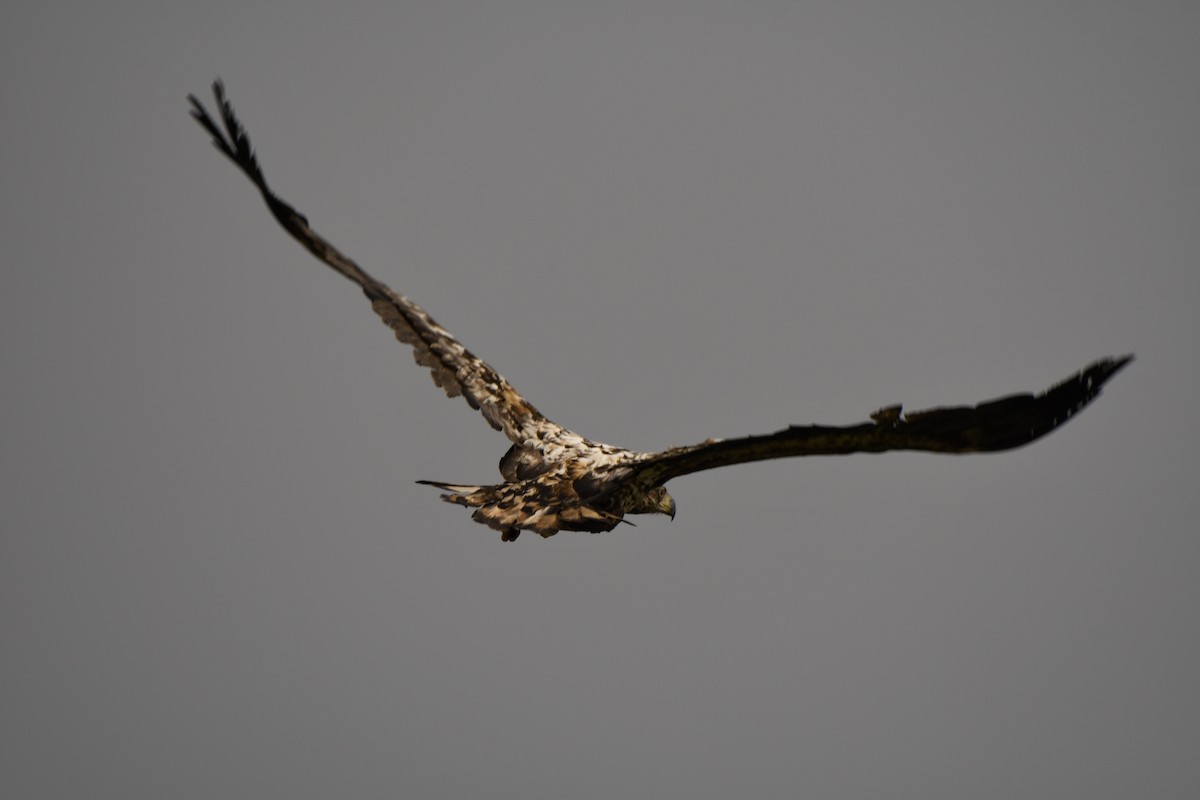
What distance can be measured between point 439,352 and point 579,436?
1.12m

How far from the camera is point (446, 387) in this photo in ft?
28.7

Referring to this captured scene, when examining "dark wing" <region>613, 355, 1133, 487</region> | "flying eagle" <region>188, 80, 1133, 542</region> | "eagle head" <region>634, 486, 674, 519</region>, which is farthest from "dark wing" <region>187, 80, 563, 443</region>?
"dark wing" <region>613, 355, 1133, 487</region>

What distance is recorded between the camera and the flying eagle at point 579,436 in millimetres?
5781

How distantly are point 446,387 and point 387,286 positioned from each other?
784 millimetres

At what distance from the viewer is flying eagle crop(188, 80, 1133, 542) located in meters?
5.78

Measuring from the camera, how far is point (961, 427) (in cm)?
585

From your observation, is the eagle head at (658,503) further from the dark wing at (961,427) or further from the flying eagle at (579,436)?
the dark wing at (961,427)

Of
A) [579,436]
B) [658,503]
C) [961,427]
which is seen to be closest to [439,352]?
[579,436]

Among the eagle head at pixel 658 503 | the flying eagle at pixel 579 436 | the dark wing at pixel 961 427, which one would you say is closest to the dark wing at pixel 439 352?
the flying eagle at pixel 579 436

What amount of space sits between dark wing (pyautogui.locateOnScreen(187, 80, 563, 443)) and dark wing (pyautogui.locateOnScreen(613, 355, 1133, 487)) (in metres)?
2.63

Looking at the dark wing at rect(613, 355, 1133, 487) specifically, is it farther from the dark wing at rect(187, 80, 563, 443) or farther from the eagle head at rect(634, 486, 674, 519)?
the dark wing at rect(187, 80, 563, 443)

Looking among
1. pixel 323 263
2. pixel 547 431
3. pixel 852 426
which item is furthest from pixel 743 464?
pixel 323 263

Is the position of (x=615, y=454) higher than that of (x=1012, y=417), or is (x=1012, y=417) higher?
(x=615, y=454)

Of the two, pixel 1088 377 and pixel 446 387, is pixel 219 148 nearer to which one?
pixel 446 387
